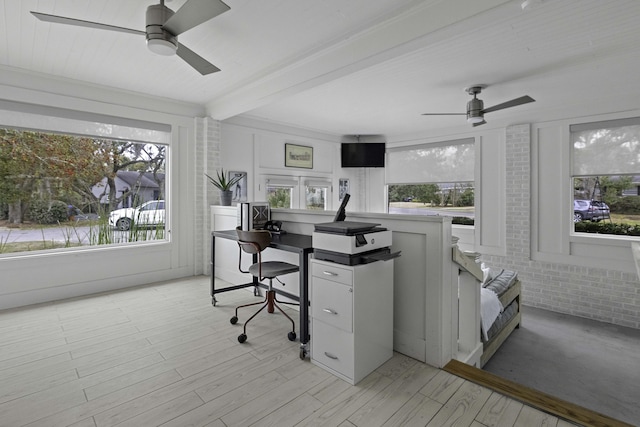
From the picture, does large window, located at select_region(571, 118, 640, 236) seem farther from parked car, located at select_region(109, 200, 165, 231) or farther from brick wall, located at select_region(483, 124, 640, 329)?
parked car, located at select_region(109, 200, 165, 231)

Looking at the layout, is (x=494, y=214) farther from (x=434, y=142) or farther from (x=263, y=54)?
(x=263, y=54)

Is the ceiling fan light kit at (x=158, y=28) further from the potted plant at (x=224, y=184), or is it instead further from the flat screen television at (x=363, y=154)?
the flat screen television at (x=363, y=154)

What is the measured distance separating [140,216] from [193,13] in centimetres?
342

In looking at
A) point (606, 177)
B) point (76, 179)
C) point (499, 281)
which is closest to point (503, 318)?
point (499, 281)

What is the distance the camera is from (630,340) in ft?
12.3

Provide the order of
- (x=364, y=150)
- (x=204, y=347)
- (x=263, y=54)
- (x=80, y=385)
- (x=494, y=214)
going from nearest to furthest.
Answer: (x=80, y=385), (x=204, y=347), (x=263, y=54), (x=494, y=214), (x=364, y=150)

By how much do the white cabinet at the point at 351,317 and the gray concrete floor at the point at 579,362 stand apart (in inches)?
64.0

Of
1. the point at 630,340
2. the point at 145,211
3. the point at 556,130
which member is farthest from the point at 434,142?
the point at 145,211

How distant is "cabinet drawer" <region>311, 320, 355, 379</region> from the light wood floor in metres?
0.08

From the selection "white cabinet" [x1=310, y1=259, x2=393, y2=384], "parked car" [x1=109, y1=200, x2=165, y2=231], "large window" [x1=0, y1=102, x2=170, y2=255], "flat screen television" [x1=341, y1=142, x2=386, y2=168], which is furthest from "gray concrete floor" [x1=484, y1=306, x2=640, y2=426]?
"large window" [x1=0, y1=102, x2=170, y2=255]

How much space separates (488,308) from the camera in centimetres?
304

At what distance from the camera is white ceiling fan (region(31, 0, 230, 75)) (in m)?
1.83

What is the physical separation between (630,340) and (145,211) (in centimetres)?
635

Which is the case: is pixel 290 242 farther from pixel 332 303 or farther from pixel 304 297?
pixel 332 303
